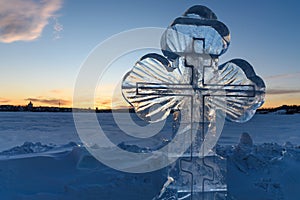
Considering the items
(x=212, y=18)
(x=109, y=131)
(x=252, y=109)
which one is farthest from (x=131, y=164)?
(x=109, y=131)

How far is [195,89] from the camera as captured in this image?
1.88 metres

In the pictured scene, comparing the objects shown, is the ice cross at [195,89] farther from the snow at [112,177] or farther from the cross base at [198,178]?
the snow at [112,177]

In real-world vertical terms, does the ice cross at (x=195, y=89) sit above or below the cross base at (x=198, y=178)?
above

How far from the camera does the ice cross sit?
5.97 feet

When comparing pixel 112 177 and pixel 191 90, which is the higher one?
pixel 191 90

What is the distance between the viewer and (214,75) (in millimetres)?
1947

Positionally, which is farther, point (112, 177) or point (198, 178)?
point (112, 177)

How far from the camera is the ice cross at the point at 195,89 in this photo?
182 centimetres

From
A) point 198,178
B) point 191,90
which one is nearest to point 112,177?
point 198,178

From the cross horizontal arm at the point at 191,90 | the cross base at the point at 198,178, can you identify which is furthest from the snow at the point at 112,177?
the cross horizontal arm at the point at 191,90

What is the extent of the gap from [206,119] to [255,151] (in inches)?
67.0

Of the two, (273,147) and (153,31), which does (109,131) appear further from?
(153,31)

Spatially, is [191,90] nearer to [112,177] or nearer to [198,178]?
[198,178]

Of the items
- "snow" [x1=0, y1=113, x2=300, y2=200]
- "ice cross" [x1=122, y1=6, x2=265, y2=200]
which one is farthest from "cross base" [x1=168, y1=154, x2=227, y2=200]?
"snow" [x1=0, y1=113, x2=300, y2=200]
